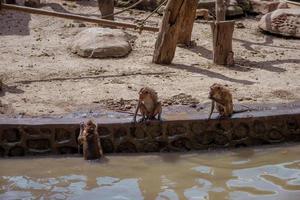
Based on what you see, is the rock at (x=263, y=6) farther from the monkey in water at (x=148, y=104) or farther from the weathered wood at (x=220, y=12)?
the monkey in water at (x=148, y=104)

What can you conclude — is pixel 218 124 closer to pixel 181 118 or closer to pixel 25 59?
pixel 181 118

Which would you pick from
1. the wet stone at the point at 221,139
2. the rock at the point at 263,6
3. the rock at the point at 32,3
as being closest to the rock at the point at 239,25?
the rock at the point at 263,6

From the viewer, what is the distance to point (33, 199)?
5410 millimetres

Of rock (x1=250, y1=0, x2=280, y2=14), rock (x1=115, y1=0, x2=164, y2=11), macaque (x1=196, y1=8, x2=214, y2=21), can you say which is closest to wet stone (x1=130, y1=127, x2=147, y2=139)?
macaque (x1=196, y1=8, x2=214, y2=21)

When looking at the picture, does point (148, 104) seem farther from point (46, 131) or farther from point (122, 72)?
point (122, 72)

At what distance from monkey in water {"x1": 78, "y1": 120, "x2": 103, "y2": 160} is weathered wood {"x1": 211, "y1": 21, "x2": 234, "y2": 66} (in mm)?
3554

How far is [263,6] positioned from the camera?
543 inches

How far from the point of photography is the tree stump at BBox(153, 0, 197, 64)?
9.12m

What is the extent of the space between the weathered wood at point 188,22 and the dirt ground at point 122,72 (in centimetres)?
20

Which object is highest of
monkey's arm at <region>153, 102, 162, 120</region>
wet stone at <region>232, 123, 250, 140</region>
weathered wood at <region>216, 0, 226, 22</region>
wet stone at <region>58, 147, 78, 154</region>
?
weathered wood at <region>216, 0, 226, 22</region>

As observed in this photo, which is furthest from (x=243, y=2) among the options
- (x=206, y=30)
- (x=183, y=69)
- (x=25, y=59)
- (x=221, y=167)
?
(x=221, y=167)

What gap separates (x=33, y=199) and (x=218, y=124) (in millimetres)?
2405

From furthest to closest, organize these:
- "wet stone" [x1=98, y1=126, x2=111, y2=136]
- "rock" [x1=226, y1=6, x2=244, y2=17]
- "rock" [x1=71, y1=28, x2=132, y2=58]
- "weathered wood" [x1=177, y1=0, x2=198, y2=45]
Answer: "rock" [x1=226, y1=6, x2=244, y2=17] < "weathered wood" [x1=177, y1=0, x2=198, y2=45] < "rock" [x1=71, y1=28, x2=132, y2=58] < "wet stone" [x1=98, y1=126, x2=111, y2=136]

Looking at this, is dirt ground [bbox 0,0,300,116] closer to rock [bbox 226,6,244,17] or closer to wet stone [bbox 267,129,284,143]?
wet stone [bbox 267,129,284,143]
